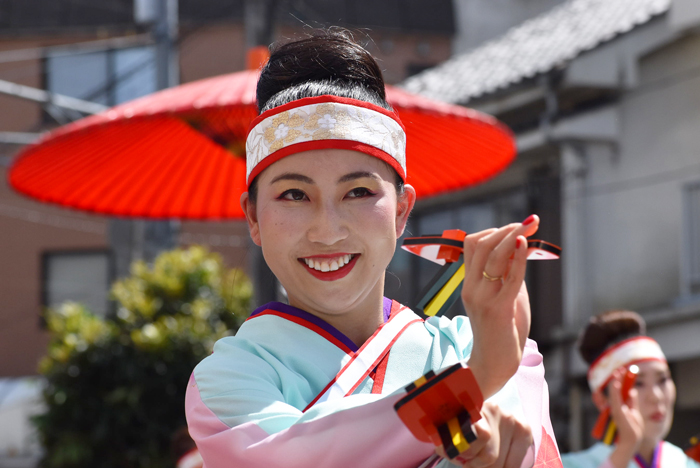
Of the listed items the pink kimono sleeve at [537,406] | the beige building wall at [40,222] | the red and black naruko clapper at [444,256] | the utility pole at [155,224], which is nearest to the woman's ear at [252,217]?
the red and black naruko clapper at [444,256]

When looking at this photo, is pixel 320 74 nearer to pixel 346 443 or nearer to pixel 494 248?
pixel 494 248

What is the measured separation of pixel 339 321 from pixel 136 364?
228 inches

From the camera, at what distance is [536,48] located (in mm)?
9805

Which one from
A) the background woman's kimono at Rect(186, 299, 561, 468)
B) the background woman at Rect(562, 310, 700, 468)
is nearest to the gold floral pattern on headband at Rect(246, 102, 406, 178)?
the background woman's kimono at Rect(186, 299, 561, 468)

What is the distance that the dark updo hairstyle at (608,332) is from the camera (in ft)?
11.9

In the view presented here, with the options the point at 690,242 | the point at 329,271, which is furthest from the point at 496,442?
the point at 690,242

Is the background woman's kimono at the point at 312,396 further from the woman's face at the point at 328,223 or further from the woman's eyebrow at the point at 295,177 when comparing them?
the woman's eyebrow at the point at 295,177

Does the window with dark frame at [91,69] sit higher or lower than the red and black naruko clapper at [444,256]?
higher

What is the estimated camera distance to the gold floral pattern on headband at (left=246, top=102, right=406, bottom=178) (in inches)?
62.7

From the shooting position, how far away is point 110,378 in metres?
7.34

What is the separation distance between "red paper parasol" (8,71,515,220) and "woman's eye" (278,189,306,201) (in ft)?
6.62

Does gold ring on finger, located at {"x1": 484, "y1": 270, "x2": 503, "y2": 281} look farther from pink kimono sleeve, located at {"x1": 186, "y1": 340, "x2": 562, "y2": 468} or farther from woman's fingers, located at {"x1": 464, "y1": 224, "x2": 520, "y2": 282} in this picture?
pink kimono sleeve, located at {"x1": 186, "y1": 340, "x2": 562, "y2": 468}

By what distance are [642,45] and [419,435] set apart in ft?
25.3

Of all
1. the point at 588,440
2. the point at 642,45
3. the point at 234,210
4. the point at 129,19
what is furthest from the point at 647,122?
the point at 129,19
